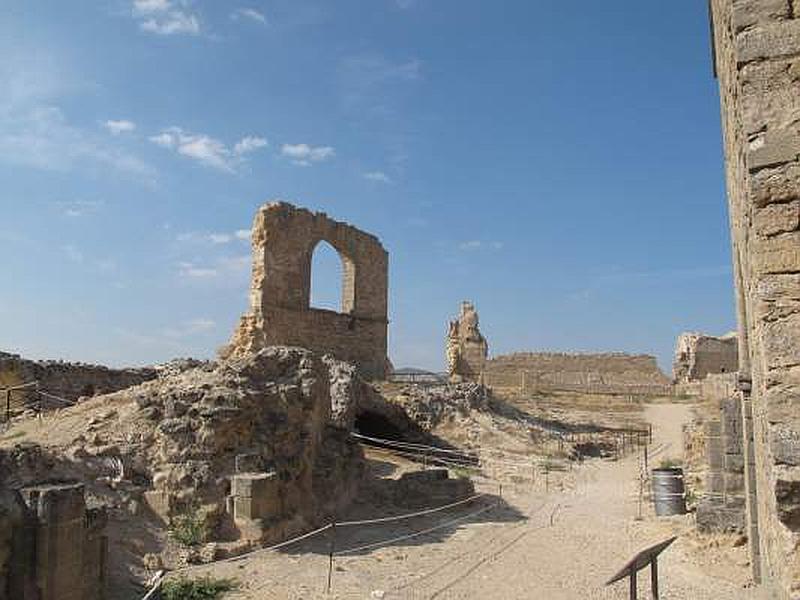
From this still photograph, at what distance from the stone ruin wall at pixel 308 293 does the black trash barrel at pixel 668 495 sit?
1373 centimetres

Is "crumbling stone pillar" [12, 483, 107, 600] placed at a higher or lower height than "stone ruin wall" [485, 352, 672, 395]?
lower

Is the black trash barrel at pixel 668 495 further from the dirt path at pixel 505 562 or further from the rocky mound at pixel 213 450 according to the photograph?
the rocky mound at pixel 213 450

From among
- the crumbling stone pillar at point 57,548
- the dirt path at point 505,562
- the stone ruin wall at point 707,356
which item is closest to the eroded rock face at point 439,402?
the dirt path at point 505,562

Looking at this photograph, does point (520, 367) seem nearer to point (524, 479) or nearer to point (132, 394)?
point (524, 479)

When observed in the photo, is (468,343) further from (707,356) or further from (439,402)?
(439,402)

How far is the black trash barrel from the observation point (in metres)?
10.8

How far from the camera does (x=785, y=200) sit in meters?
3.24

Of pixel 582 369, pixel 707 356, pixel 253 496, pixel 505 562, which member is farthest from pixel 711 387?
pixel 253 496

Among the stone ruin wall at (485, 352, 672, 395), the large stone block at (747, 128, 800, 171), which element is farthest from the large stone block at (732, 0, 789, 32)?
the stone ruin wall at (485, 352, 672, 395)

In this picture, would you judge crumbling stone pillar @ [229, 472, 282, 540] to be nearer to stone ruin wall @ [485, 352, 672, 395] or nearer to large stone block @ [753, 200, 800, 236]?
large stone block @ [753, 200, 800, 236]

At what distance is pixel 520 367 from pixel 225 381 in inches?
1200

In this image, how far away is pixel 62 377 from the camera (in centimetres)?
1873

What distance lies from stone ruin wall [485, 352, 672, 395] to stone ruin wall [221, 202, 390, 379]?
42.1 ft

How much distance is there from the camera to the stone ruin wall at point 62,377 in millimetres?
17469
